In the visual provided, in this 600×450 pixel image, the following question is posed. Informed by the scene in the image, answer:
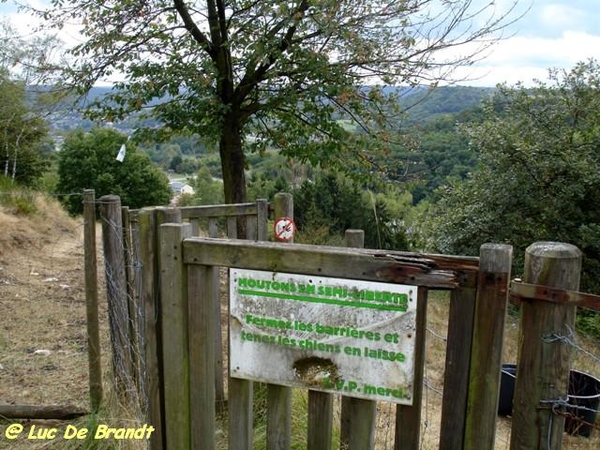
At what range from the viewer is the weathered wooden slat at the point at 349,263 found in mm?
1873

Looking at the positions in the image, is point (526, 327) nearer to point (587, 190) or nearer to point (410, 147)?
point (410, 147)

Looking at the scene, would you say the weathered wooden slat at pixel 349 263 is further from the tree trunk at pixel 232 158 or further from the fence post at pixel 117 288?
the tree trunk at pixel 232 158

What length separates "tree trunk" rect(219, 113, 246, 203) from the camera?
791cm

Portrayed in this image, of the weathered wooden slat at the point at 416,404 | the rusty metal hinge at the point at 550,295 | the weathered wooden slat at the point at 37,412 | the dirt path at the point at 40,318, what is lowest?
the dirt path at the point at 40,318

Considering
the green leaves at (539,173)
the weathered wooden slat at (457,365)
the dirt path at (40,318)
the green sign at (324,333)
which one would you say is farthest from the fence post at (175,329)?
the green leaves at (539,173)

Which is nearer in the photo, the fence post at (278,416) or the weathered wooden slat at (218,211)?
the fence post at (278,416)

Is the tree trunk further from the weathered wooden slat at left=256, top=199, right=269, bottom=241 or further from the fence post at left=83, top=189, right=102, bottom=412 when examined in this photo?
the fence post at left=83, top=189, right=102, bottom=412

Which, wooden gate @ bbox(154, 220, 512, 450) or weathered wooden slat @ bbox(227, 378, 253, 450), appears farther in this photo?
weathered wooden slat @ bbox(227, 378, 253, 450)

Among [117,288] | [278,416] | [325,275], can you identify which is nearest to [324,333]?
[325,275]

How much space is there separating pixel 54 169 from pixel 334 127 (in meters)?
39.6

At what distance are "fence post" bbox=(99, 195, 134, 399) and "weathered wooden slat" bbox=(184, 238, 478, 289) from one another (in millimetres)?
1715

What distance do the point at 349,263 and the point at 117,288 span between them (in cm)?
229
